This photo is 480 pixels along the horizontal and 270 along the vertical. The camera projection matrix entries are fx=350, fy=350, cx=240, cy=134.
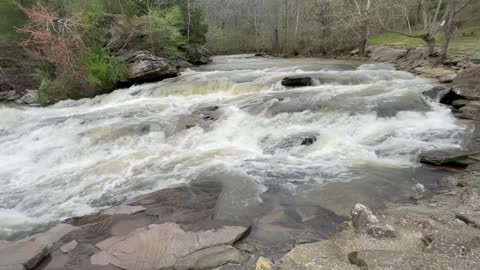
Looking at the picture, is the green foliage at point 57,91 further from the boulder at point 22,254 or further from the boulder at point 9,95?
the boulder at point 22,254

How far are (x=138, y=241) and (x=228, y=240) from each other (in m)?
1.12

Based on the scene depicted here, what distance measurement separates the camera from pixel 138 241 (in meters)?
4.34

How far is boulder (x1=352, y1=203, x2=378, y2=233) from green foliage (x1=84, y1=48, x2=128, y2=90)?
13329mm

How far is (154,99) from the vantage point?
13539 millimetres

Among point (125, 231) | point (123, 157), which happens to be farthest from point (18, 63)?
point (125, 231)

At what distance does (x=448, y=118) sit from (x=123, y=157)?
26.2 feet

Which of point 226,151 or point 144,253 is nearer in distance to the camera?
point 144,253

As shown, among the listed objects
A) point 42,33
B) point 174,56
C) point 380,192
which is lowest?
point 380,192

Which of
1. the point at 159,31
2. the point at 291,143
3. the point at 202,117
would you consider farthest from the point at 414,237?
the point at 159,31

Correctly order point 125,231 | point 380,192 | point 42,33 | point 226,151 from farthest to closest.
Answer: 1. point 42,33
2. point 226,151
3. point 380,192
4. point 125,231

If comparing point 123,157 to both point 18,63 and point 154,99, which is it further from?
point 18,63

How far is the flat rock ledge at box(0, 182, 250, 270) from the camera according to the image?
3988mm

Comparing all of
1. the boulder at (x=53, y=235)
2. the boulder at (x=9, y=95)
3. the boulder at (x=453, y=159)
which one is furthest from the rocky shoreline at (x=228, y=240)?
Answer: the boulder at (x=9, y=95)

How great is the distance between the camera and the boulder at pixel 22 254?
13.2ft
